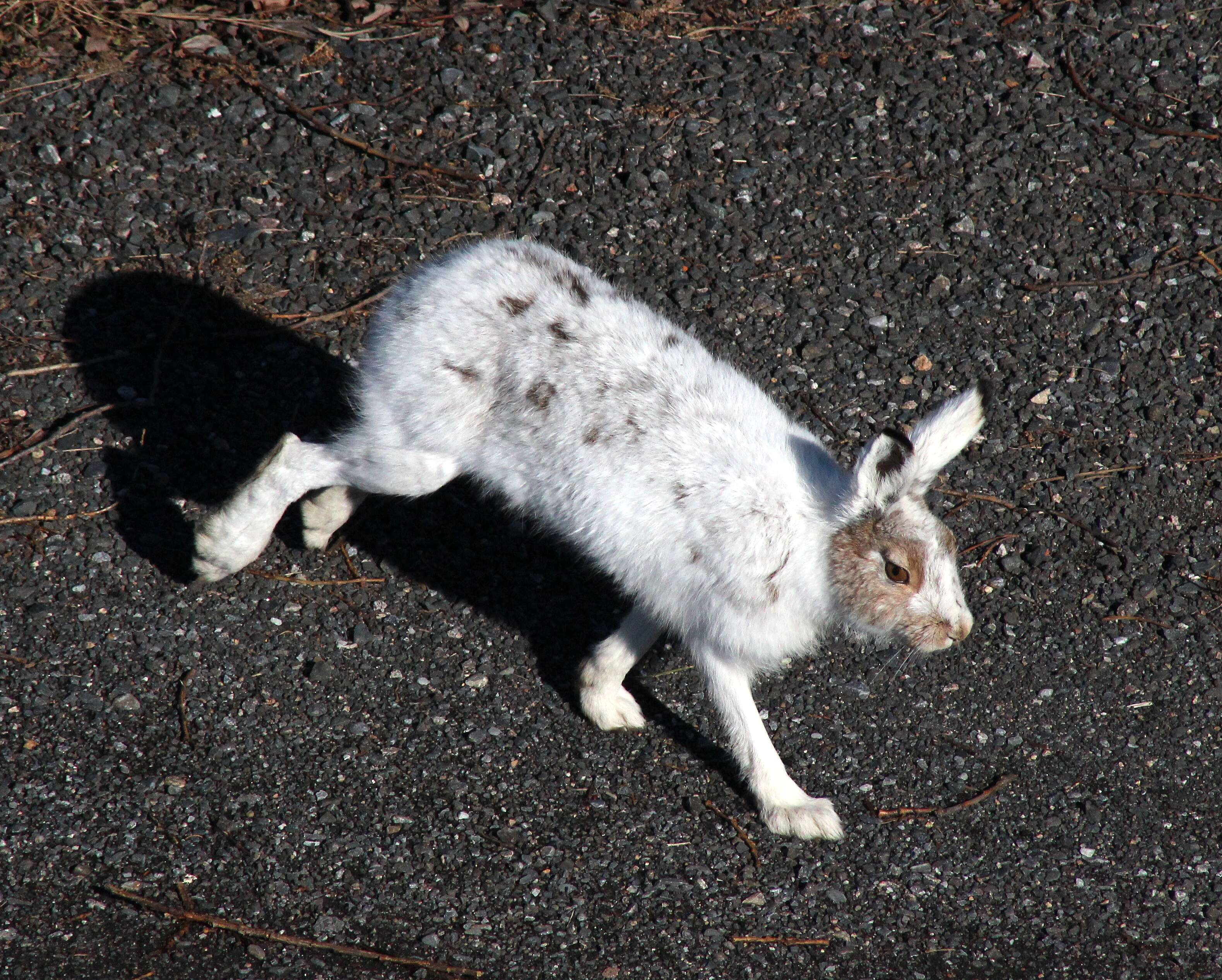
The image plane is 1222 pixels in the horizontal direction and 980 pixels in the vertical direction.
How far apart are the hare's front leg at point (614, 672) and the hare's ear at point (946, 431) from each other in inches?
52.0

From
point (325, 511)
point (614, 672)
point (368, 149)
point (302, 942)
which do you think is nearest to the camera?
point (302, 942)

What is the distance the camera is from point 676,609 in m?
4.43

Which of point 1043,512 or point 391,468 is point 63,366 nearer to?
point 391,468

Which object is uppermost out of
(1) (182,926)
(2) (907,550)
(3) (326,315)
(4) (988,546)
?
(2) (907,550)

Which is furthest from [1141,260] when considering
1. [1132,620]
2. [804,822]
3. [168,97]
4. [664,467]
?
[168,97]

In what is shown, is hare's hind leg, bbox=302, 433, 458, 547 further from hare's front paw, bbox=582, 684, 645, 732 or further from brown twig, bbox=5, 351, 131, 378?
brown twig, bbox=5, 351, 131, 378

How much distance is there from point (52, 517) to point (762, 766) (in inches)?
128

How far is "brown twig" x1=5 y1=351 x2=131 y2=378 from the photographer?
568cm

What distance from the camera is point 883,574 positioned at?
4223 millimetres

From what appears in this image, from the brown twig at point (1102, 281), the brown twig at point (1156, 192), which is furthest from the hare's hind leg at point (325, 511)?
the brown twig at point (1156, 192)

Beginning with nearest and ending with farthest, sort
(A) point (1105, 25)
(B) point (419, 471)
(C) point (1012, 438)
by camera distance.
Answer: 1. (B) point (419, 471)
2. (C) point (1012, 438)
3. (A) point (1105, 25)

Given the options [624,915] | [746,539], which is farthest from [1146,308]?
[624,915]

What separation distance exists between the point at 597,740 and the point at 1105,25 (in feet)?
18.8

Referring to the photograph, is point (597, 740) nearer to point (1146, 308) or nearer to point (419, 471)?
point (419, 471)
